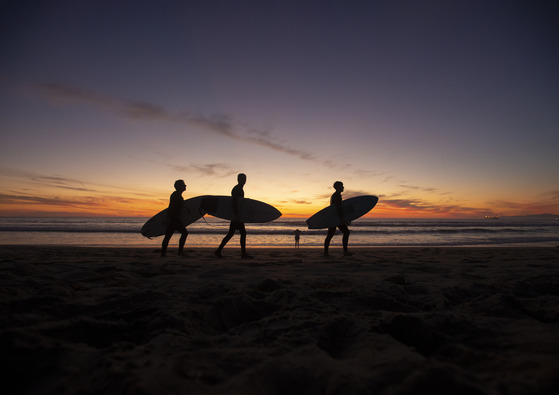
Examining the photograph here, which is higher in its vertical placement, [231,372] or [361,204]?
[361,204]

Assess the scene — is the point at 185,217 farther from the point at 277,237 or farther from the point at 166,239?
the point at 277,237

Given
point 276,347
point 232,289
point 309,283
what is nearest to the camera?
point 276,347

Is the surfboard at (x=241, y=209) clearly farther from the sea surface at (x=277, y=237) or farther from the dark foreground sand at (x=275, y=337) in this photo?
the dark foreground sand at (x=275, y=337)

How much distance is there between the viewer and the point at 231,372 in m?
1.43

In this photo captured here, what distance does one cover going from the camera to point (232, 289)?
3.14 meters

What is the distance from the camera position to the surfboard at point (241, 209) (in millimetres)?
7395

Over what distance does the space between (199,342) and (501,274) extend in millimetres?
4534

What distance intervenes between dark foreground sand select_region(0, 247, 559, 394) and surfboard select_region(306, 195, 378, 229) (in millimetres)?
4569

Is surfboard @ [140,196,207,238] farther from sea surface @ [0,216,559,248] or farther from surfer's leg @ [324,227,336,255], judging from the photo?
surfer's leg @ [324,227,336,255]

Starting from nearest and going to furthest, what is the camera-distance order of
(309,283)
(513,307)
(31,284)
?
(513,307)
(31,284)
(309,283)

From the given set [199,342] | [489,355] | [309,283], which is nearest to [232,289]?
[309,283]

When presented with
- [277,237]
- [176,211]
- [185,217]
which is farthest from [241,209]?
[277,237]

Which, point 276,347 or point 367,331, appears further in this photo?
point 367,331

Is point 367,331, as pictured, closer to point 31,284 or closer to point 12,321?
point 12,321
